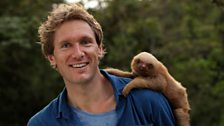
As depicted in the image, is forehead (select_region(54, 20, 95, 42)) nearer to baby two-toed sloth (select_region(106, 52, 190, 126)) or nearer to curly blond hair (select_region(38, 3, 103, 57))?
curly blond hair (select_region(38, 3, 103, 57))

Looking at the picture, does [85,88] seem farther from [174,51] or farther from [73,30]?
[174,51]

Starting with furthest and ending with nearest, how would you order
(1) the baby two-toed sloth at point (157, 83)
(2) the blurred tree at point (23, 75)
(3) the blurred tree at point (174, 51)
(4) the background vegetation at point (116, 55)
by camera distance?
1. (3) the blurred tree at point (174, 51)
2. (2) the blurred tree at point (23, 75)
3. (4) the background vegetation at point (116, 55)
4. (1) the baby two-toed sloth at point (157, 83)

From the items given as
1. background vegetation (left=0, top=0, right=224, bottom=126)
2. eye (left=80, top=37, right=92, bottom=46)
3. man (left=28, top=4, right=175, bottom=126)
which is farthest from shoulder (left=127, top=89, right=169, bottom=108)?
background vegetation (left=0, top=0, right=224, bottom=126)

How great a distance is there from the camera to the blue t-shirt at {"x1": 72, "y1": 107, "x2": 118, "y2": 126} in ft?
11.7

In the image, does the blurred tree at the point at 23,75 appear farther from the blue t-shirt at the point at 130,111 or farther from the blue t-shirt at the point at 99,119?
the blue t-shirt at the point at 99,119

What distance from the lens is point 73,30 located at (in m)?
3.54

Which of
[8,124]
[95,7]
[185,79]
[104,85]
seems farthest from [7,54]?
[104,85]

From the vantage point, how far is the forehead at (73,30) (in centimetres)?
353

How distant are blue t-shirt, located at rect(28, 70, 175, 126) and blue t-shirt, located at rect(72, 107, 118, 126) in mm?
26

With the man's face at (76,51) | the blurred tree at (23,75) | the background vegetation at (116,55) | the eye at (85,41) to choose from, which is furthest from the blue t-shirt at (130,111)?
the blurred tree at (23,75)

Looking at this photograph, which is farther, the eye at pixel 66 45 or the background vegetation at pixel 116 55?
the background vegetation at pixel 116 55

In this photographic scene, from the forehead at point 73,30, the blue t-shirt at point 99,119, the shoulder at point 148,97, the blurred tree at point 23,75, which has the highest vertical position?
the forehead at point 73,30

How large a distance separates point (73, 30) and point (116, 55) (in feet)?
49.6

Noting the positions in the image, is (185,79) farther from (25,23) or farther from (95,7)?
(25,23)
